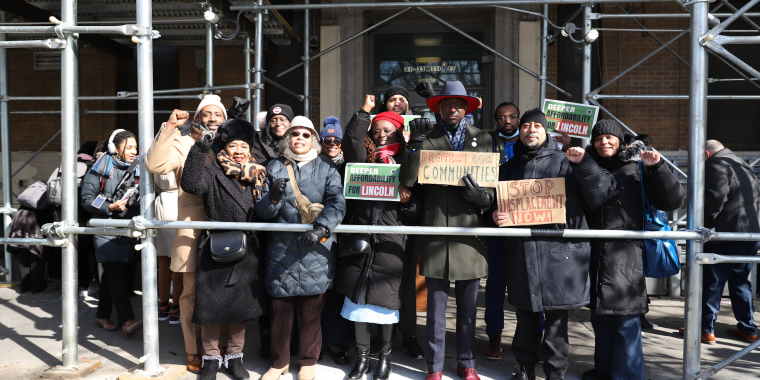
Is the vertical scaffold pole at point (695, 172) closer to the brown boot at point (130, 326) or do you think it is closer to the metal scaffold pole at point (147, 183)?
the metal scaffold pole at point (147, 183)

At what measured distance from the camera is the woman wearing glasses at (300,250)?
373 cm

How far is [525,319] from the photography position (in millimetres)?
3734

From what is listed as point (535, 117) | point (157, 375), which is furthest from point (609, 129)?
point (157, 375)

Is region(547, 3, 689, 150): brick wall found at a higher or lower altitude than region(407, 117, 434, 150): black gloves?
higher

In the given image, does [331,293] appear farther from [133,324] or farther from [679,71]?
[679,71]

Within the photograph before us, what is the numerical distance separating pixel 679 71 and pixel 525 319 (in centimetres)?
645

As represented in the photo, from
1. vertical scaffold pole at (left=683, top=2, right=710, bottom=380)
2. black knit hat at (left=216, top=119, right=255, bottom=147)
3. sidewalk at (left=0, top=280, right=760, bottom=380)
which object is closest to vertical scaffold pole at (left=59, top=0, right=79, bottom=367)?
sidewalk at (left=0, top=280, right=760, bottom=380)

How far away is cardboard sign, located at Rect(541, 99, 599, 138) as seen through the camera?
4.97 metres

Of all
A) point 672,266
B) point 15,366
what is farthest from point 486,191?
point 15,366

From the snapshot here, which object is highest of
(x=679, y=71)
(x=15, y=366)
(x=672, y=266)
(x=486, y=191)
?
(x=679, y=71)

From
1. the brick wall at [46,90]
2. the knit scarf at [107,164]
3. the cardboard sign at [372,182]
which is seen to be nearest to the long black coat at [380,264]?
the cardboard sign at [372,182]

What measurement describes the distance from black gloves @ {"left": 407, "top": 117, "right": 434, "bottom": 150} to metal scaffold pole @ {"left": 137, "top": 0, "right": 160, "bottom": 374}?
1.91 m

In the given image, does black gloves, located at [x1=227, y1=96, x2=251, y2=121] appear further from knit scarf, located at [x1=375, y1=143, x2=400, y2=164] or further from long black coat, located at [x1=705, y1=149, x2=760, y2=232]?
long black coat, located at [x1=705, y1=149, x2=760, y2=232]

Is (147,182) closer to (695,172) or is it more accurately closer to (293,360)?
(293,360)
